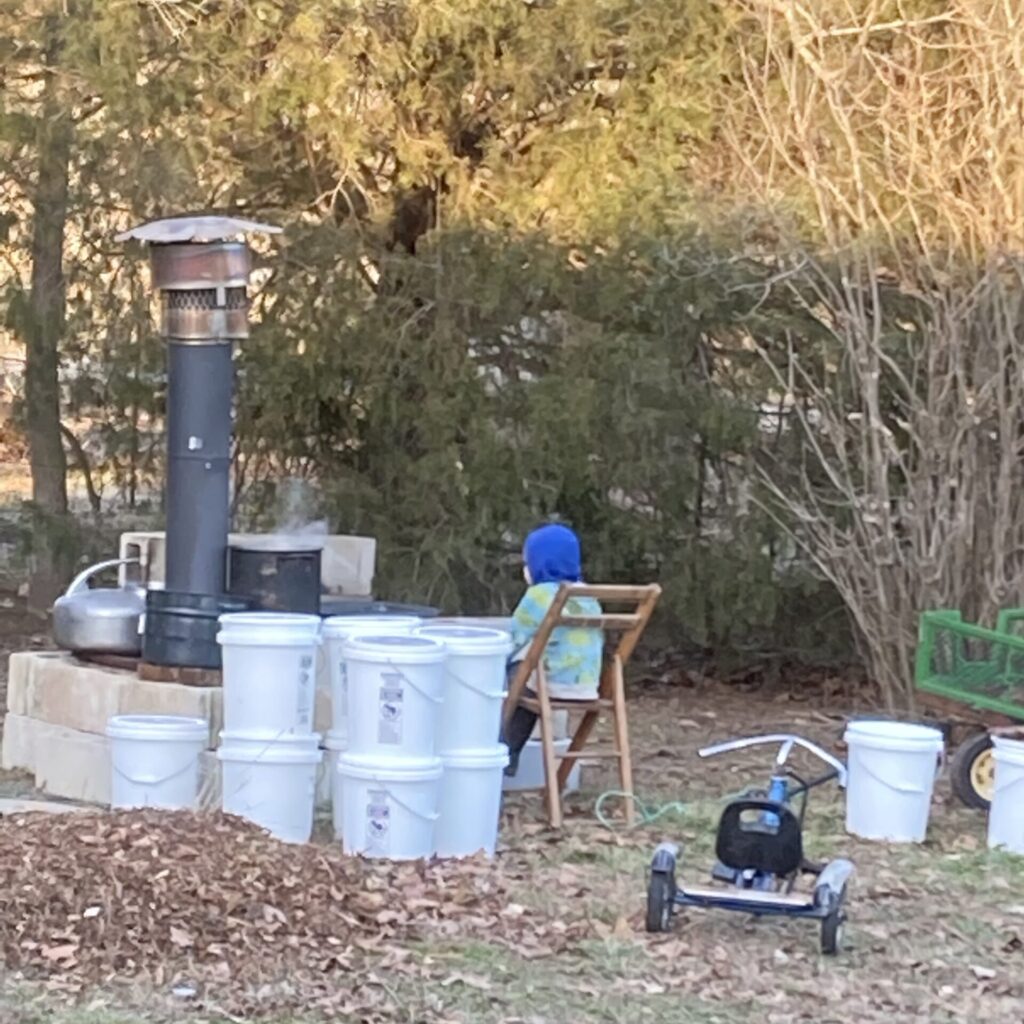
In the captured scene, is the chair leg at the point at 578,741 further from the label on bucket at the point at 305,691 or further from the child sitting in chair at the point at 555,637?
the label on bucket at the point at 305,691

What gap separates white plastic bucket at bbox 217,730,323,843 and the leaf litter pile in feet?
1.92

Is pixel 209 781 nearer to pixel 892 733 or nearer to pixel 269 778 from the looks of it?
pixel 269 778

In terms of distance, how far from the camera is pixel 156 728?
7.28 metres

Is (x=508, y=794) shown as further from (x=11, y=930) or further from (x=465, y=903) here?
(x=11, y=930)

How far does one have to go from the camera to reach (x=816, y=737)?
10.4 meters

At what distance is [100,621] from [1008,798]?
11.9ft

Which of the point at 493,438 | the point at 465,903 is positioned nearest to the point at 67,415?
the point at 493,438

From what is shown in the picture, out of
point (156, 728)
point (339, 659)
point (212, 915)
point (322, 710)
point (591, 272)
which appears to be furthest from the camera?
point (591, 272)

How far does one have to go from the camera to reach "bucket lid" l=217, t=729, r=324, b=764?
705cm

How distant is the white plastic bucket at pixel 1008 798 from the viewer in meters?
7.53

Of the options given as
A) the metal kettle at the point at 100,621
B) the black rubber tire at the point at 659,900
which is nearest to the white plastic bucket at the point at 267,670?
the metal kettle at the point at 100,621

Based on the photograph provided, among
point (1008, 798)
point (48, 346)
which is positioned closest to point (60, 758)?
point (1008, 798)

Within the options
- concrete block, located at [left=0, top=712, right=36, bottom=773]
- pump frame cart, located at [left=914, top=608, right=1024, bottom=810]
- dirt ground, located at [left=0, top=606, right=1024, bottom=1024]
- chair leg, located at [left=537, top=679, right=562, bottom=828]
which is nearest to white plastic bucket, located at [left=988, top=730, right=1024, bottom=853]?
dirt ground, located at [left=0, top=606, right=1024, bottom=1024]

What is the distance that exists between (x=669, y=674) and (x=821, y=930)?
6232 mm
